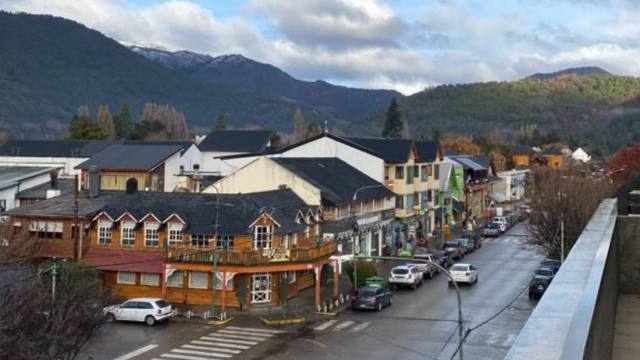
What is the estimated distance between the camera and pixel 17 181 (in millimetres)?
58031

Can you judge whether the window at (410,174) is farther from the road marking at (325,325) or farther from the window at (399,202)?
the road marking at (325,325)

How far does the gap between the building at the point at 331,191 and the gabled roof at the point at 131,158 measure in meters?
16.1

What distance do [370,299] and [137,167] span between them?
33.4 metres

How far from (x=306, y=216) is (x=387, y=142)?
2608 centimetres

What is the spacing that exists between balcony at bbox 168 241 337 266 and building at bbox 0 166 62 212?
62.8 feet

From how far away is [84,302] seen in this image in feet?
77.2

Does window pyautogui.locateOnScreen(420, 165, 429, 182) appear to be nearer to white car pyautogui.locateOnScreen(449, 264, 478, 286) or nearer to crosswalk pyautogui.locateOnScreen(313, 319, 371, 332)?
white car pyautogui.locateOnScreen(449, 264, 478, 286)

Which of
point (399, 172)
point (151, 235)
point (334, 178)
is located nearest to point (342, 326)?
point (151, 235)

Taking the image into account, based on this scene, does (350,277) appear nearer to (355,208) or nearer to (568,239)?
(355,208)

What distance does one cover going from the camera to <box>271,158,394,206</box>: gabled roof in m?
49.7

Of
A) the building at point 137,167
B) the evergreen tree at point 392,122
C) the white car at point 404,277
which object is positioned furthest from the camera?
the evergreen tree at point 392,122

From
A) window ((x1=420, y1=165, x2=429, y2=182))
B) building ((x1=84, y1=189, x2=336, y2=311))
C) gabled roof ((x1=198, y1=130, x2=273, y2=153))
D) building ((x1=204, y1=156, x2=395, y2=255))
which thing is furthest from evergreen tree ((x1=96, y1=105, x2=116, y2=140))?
building ((x1=84, y1=189, x2=336, y2=311))

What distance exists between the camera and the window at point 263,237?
128ft

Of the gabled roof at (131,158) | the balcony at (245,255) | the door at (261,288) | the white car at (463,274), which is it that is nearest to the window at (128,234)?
the balcony at (245,255)
